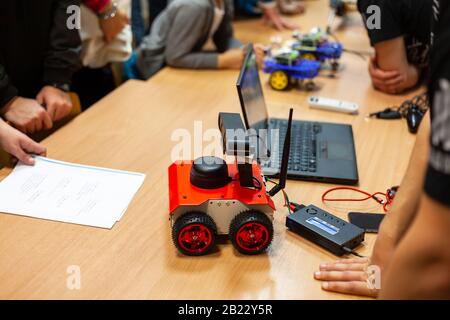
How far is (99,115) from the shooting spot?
1.57 meters

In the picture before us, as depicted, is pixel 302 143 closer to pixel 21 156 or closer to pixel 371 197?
pixel 371 197

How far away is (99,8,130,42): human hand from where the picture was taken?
180cm

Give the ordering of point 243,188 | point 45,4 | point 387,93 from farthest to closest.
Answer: point 387,93
point 45,4
point 243,188

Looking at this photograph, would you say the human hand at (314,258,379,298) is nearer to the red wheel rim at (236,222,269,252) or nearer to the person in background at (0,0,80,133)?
the red wheel rim at (236,222,269,252)

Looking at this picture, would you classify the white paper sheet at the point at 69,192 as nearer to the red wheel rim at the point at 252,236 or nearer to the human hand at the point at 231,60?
the red wheel rim at the point at 252,236

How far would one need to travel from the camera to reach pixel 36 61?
1.59m

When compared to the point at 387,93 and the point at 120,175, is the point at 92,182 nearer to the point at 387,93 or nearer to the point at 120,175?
the point at 120,175

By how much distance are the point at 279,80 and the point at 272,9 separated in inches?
30.4

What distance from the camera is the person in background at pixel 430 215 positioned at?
0.63 m

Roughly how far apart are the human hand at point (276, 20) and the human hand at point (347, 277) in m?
1.61

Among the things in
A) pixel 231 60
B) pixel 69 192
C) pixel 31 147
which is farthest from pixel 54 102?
pixel 231 60

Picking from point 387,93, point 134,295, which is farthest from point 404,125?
point 134,295
